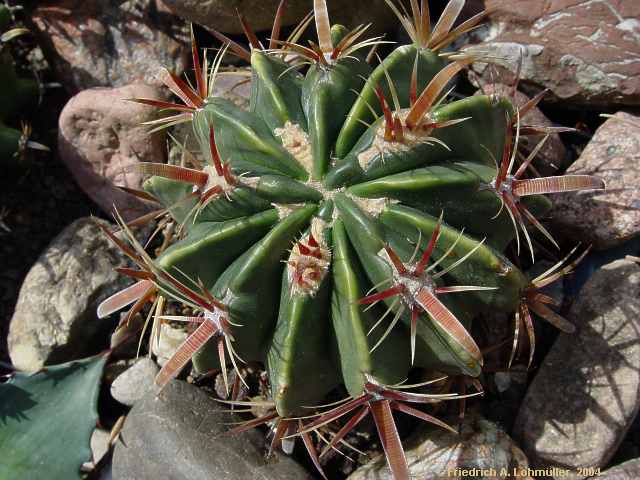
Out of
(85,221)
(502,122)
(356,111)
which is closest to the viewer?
(356,111)

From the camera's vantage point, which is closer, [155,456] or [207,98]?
[207,98]

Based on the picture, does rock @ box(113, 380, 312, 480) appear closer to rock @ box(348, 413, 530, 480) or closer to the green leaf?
the green leaf

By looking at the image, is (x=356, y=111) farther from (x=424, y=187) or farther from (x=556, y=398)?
(x=556, y=398)

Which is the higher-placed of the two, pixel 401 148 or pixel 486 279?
pixel 401 148

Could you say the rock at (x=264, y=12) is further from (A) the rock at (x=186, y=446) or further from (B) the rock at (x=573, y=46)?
(A) the rock at (x=186, y=446)

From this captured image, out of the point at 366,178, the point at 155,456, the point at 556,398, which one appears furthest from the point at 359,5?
the point at 155,456

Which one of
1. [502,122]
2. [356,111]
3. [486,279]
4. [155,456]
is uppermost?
[356,111]

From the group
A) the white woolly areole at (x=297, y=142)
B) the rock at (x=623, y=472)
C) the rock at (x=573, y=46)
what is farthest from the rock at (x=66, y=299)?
the rock at (x=623, y=472)
